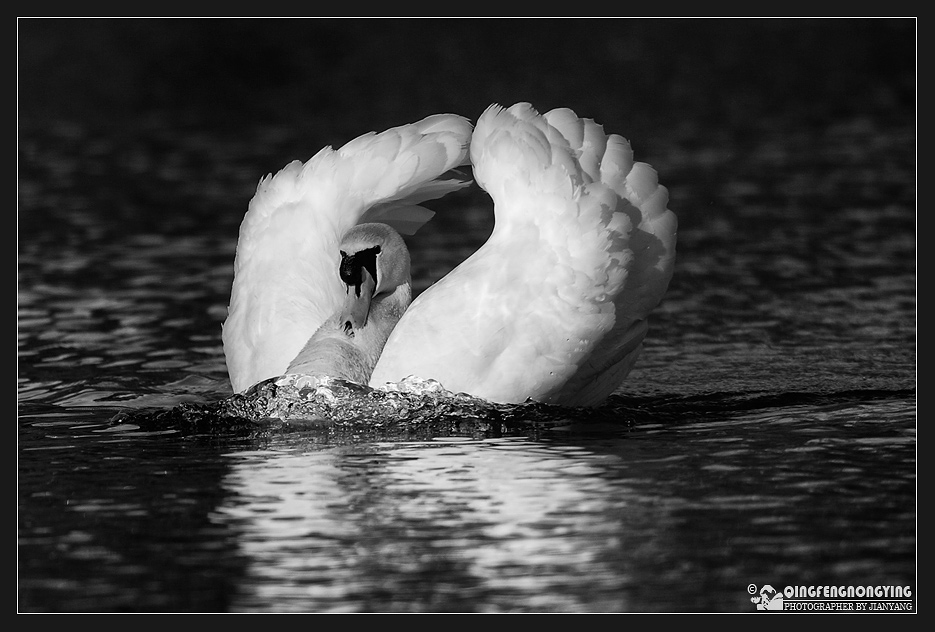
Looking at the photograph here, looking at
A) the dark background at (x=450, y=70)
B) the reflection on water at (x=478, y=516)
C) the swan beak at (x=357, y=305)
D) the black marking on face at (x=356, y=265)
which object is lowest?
the reflection on water at (x=478, y=516)

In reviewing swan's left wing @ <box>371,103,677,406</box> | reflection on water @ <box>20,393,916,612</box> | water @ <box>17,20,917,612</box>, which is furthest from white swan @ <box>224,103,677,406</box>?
reflection on water @ <box>20,393,916,612</box>

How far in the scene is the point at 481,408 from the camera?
9.14 m

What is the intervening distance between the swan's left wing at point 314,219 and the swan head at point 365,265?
0.40 meters

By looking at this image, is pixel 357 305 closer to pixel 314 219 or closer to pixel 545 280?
pixel 314 219

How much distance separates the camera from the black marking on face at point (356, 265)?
31.4 ft

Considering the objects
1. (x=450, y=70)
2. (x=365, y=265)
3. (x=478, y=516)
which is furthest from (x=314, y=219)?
(x=450, y=70)

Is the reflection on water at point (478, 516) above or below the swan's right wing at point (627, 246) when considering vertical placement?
below

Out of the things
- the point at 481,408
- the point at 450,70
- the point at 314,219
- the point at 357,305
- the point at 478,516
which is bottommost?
the point at 478,516

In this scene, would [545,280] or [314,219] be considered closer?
[545,280]

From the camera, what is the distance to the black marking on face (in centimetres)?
956

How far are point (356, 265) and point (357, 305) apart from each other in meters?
0.23

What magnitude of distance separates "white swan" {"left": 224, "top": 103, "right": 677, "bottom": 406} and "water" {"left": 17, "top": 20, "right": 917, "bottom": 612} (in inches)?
13.0

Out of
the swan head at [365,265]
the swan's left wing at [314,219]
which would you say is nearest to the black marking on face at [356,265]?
the swan head at [365,265]

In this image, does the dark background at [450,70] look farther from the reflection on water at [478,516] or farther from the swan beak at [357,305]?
the reflection on water at [478,516]
